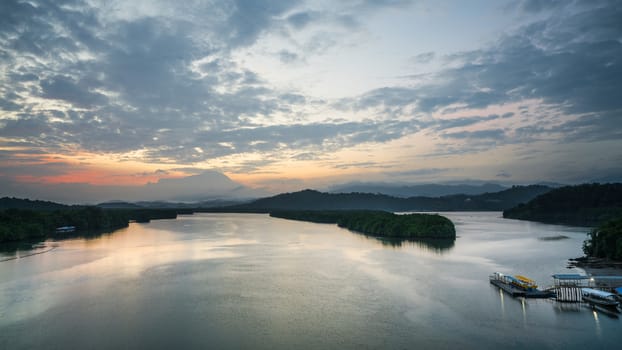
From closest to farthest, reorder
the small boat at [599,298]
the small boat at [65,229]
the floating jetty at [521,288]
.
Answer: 1. the small boat at [599,298]
2. the floating jetty at [521,288]
3. the small boat at [65,229]

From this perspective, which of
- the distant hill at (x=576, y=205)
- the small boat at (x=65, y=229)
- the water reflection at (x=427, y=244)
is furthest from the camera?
the distant hill at (x=576, y=205)

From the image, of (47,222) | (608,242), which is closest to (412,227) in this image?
(608,242)

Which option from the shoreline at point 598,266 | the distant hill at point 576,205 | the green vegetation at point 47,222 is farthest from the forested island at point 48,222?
the distant hill at point 576,205

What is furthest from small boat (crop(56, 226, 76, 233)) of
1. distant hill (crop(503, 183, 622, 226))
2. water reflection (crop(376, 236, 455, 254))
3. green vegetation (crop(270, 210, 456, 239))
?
distant hill (crop(503, 183, 622, 226))

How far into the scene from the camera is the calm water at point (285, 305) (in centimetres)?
1556

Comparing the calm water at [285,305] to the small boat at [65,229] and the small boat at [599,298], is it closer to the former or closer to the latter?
the small boat at [599,298]

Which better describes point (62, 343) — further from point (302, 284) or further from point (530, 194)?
point (530, 194)

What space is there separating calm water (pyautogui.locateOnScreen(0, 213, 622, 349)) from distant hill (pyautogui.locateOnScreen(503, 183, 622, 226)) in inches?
2354

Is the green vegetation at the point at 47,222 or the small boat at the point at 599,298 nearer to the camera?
the small boat at the point at 599,298

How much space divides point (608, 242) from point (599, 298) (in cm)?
1717

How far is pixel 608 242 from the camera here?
33.1 metres

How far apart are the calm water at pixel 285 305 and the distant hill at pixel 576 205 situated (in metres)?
59.8

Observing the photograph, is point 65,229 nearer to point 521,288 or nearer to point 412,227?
point 412,227

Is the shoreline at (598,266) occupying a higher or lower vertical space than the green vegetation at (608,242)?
lower
